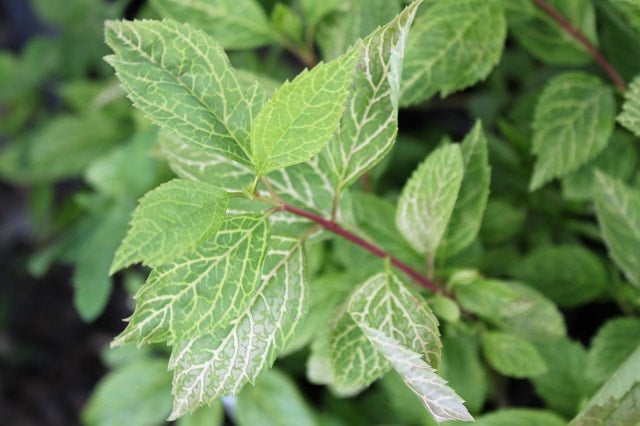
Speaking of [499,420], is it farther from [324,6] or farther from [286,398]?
[324,6]

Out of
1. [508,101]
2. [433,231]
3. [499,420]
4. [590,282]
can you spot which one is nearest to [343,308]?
[433,231]

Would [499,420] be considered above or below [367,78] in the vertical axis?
below

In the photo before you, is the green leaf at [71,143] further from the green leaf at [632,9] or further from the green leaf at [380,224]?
the green leaf at [632,9]

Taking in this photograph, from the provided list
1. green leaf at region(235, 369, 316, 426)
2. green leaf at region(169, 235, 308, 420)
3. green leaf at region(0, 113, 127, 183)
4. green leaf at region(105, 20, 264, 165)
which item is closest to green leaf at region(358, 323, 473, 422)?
green leaf at region(169, 235, 308, 420)

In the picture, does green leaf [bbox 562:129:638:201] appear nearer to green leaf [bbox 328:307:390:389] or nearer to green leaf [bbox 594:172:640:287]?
green leaf [bbox 594:172:640:287]

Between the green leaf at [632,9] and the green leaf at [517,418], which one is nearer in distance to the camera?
the green leaf at [632,9]

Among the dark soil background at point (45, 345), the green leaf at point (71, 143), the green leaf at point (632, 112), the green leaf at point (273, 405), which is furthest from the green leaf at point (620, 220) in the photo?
the dark soil background at point (45, 345)
